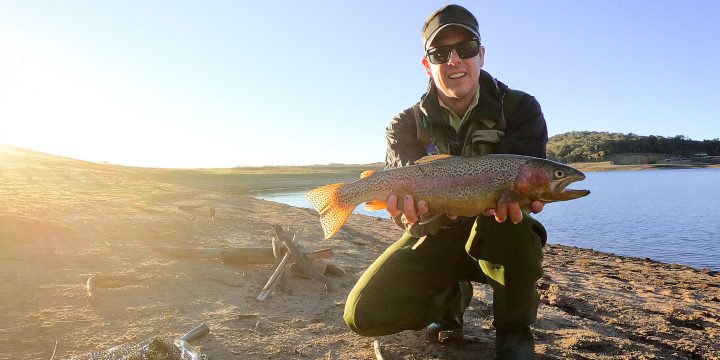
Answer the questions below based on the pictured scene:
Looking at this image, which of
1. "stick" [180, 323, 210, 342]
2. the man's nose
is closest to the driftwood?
"stick" [180, 323, 210, 342]

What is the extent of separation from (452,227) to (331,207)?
1.17 m

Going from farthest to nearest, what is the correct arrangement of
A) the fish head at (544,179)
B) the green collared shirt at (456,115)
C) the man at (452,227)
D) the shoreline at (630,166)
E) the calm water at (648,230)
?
the shoreline at (630,166) < the calm water at (648,230) < the green collared shirt at (456,115) < the man at (452,227) < the fish head at (544,179)

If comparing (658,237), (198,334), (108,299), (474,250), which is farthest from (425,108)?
(658,237)

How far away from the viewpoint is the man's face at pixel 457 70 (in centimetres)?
445

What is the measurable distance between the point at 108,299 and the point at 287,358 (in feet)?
8.77

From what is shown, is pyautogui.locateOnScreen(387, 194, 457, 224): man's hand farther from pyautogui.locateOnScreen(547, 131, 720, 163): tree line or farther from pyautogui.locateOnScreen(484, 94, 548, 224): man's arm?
pyautogui.locateOnScreen(547, 131, 720, 163): tree line

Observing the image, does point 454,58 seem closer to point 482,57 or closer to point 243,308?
point 482,57

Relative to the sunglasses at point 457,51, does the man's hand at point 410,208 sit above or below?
below

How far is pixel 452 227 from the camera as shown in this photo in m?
4.62

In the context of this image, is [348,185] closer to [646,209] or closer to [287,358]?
[287,358]

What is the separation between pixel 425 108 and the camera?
4.66 meters

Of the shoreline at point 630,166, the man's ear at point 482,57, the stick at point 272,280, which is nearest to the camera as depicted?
the man's ear at point 482,57

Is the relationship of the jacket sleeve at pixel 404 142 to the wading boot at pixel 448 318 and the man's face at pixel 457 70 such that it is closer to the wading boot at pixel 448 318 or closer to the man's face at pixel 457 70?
the man's face at pixel 457 70

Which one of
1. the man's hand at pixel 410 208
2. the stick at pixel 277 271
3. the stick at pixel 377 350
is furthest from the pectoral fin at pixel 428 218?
the stick at pixel 277 271
